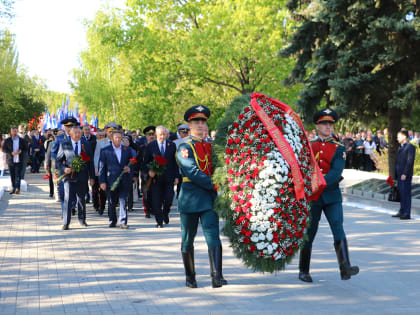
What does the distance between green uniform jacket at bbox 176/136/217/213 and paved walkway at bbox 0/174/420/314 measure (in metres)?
0.94

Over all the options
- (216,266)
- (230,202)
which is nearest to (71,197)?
(216,266)

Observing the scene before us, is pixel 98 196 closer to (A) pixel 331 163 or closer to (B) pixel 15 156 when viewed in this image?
(B) pixel 15 156

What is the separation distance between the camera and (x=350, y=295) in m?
6.00

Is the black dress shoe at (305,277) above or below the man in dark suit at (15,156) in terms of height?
below

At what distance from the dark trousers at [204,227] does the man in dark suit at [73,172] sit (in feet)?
16.8

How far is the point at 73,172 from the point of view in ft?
36.1

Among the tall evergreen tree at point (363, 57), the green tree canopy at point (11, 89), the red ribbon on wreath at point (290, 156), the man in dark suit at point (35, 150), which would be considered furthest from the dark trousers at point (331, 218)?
the green tree canopy at point (11, 89)

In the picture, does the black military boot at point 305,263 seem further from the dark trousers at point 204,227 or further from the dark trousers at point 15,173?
the dark trousers at point 15,173

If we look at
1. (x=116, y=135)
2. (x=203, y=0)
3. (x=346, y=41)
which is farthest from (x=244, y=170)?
(x=203, y=0)

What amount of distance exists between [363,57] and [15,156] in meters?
11.3

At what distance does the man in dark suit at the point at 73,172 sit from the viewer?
36.0 ft

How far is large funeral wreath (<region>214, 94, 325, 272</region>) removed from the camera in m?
5.89

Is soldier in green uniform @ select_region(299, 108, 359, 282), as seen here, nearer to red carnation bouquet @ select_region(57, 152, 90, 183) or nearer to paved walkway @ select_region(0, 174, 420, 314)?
paved walkway @ select_region(0, 174, 420, 314)

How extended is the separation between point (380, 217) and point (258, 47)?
16.6 m
